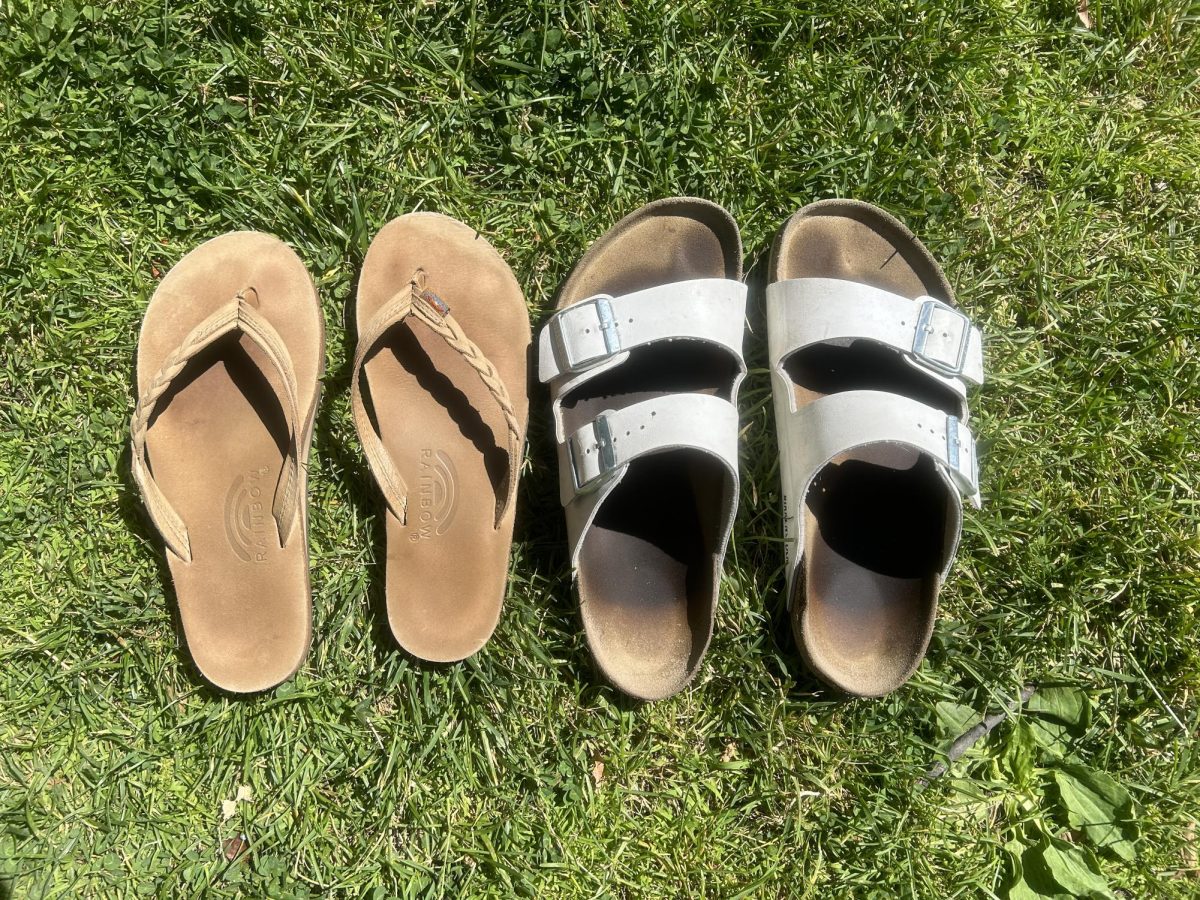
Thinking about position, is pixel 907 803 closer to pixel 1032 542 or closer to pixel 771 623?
pixel 771 623

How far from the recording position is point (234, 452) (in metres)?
1.87

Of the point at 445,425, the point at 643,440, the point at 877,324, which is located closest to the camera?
the point at 643,440

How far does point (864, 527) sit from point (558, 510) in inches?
28.9

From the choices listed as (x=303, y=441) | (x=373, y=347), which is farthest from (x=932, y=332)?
(x=303, y=441)

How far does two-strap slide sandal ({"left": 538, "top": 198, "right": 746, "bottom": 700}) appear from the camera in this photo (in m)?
1.77

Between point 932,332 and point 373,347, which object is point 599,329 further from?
point 932,332

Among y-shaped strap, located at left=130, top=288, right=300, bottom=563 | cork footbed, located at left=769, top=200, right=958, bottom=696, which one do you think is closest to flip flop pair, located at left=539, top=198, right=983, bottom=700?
cork footbed, located at left=769, top=200, right=958, bottom=696

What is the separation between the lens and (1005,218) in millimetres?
2086

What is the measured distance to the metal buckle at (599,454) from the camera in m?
1.69

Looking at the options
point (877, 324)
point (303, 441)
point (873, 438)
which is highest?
point (877, 324)

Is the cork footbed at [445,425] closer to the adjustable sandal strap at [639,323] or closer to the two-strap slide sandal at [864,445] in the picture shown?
the adjustable sandal strap at [639,323]

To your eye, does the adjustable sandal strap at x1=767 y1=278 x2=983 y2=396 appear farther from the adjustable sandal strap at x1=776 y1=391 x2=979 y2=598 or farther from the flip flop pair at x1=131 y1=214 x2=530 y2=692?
the flip flop pair at x1=131 y1=214 x2=530 y2=692

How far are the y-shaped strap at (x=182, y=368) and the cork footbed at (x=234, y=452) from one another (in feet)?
0.10

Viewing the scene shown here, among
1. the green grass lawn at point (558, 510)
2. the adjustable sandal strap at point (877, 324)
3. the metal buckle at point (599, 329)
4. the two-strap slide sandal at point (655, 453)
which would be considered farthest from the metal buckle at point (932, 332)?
the metal buckle at point (599, 329)
